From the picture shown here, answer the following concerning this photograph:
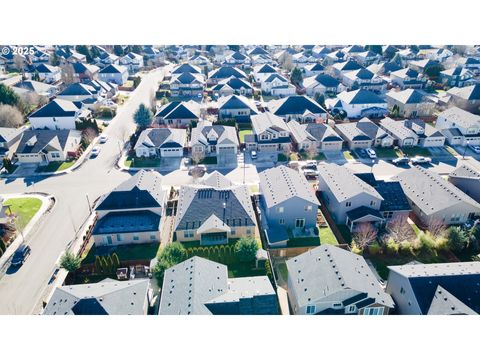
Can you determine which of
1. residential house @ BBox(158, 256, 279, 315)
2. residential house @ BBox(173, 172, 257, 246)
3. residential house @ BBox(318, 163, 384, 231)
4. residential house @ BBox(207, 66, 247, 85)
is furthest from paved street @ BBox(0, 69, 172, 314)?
residential house @ BBox(207, 66, 247, 85)

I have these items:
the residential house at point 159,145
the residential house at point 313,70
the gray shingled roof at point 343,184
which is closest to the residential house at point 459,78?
the residential house at point 313,70

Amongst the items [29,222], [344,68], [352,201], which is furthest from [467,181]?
[344,68]

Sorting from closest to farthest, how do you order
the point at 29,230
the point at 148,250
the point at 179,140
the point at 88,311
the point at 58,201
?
the point at 88,311, the point at 148,250, the point at 29,230, the point at 58,201, the point at 179,140

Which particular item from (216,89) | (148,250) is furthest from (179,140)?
(216,89)

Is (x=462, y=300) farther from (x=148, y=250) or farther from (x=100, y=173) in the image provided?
(x=100, y=173)

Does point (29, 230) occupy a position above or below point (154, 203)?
below

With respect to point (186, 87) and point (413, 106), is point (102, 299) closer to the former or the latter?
point (186, 87)

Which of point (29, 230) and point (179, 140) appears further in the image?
point (179, 140)

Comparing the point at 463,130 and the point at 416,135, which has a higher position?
the point at 463,130
